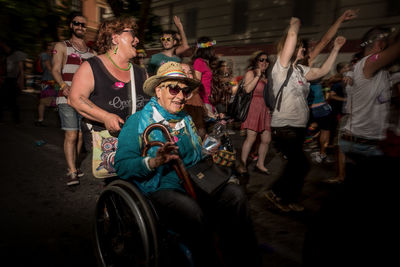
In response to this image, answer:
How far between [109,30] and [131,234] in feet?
5.76

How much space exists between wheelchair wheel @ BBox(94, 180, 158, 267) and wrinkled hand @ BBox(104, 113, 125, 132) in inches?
17.3

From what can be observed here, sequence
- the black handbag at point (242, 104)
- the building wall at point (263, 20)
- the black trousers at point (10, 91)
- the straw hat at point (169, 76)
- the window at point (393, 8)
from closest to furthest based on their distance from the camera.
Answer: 1. the straw hat at point (169, 76)
2. the black handbag at point (242, 104)
3. the black trousers at point (10, 91)
4. the window at point (393, 8)
5. the building wall at point (263, 20)

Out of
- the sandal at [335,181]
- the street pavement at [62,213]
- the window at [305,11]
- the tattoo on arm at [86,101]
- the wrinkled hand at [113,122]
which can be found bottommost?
the street pavement at [62,213]

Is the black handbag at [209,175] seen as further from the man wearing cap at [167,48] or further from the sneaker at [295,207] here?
the man wearing cap at [167,48]

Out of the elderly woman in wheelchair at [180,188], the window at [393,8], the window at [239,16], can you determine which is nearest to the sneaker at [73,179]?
the elderly woman in wheelchair at [180,188]

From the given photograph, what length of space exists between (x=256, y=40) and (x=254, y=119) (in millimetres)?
11742

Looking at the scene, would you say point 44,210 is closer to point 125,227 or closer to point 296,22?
point 125,227

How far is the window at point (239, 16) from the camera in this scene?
635 inches

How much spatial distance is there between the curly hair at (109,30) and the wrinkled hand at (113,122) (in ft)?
2.56

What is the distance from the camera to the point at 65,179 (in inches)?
178

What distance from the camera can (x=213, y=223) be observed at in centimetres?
219

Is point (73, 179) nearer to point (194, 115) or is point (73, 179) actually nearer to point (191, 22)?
point (194, 115)

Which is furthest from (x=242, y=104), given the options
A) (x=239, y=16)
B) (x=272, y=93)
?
(x=239, y=16)

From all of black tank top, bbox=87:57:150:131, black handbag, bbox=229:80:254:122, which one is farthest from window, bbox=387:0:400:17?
black tank top, bbox=87:57:150:131
